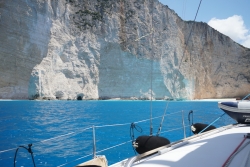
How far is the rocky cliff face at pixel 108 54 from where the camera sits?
109 ft

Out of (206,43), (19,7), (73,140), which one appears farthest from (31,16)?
(206,43)

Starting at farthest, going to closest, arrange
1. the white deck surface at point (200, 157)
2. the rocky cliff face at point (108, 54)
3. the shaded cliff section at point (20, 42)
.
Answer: the rocky cliff face at point (108, 54) → the shaded cliff section at point (20, 42) → the white deck surface at point (200, 157)

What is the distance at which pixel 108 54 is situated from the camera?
1572 inches

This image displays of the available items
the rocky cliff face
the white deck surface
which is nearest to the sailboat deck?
the white deck surface

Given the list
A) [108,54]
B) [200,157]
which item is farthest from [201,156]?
[108,54]

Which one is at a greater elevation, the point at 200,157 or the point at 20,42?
the point at 20,42

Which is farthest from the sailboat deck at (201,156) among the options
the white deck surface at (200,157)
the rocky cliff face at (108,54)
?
the rocky cliff face at (108,54)

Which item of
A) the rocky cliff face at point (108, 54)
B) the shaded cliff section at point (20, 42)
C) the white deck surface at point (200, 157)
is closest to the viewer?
the white deck surface at point (200, 157)

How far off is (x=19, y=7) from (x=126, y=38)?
20.5 meters

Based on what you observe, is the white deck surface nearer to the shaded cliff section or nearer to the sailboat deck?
the sailboat deck

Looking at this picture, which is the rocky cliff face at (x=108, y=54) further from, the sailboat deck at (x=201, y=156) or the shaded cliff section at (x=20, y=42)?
the sailboat deck at (x=201, y=156)

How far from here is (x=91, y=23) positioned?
39.4 metres

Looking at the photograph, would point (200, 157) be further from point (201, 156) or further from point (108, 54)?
point (108, 54)

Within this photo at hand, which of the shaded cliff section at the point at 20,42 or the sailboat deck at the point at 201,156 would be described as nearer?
the sailboat deck at the point at 201,156
